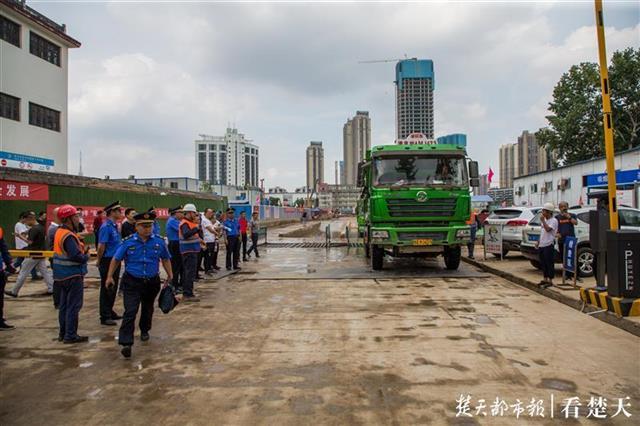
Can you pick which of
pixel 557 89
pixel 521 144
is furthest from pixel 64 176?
pixel 521 144

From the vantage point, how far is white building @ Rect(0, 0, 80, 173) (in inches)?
947

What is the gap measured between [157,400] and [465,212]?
29.9 feet

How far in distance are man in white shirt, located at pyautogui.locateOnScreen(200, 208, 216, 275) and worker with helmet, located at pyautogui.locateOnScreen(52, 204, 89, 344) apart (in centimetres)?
578

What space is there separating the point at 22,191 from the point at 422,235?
13161mm

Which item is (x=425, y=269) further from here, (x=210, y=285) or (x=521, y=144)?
(x=521, y=144)

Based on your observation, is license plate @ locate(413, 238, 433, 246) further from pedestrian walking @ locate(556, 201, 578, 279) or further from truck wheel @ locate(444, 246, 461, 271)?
pedestrian walking @ locate(556, 201, 578, 279)

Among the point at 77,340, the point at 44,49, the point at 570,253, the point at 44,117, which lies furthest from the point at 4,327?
the point at 44,49

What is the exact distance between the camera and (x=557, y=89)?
40.3m

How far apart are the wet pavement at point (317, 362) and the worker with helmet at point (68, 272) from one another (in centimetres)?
29

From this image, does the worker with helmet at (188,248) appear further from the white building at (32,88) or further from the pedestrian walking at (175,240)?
the white building at (32,88)

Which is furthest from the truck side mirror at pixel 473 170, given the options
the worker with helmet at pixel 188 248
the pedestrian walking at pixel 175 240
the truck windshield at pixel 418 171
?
the pedestrian walking at pixel 175 240

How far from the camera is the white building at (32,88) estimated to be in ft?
78.9

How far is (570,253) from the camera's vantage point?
922cm

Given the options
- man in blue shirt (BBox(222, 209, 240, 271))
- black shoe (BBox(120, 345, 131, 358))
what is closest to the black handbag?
black shoe (BBox(120, 345, 131, 358))
